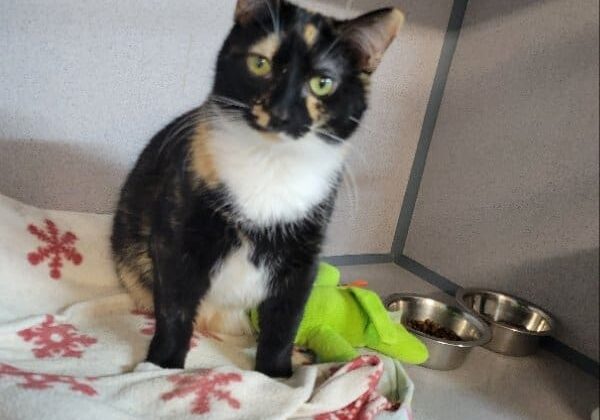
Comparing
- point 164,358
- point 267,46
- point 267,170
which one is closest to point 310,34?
point 267,46

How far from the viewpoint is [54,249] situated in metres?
1.01

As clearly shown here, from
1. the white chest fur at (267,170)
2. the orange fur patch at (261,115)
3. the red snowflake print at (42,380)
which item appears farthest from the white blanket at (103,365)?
the orange fur patch at (261,115)

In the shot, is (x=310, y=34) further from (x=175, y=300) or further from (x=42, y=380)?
(x=42, y=380)

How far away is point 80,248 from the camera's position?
105 centimetres

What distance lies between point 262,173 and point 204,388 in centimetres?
31

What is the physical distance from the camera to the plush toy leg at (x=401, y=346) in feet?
2.89

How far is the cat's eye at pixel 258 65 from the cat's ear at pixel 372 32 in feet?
0.37

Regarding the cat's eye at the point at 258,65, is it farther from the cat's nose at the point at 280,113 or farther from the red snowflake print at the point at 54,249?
the red snowflake print at the point at 54,249

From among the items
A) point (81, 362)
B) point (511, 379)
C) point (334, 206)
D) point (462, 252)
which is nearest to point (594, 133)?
point (462, 252)

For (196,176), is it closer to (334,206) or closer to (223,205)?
(223,205)

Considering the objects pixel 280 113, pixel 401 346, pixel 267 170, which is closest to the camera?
pixel 280 113

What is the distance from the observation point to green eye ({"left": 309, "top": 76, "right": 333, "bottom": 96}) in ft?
2.31

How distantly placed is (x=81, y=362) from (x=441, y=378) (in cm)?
52

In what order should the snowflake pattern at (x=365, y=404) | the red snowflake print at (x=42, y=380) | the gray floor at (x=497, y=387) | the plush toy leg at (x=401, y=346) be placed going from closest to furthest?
the gray floor at (x=497, y=387) → the red snowflake print at (x=42, y=380) → the snowflake pattern at (x=365, y=404) → the plush toy leg at (x=401, y=346)
